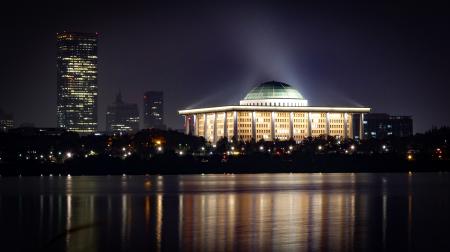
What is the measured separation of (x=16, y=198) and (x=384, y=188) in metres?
49.2

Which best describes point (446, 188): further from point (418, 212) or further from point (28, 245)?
point (28, 245)

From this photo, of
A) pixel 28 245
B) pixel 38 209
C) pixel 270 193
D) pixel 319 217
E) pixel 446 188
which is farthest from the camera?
pixel 446 188

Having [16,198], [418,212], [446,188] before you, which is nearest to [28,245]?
[418,212]

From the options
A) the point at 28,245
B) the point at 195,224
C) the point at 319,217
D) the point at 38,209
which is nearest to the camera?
the point at 28,245

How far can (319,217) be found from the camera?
8725cm

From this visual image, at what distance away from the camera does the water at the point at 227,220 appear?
225 ft

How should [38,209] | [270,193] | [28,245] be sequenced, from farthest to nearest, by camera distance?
[270,193], [38,209], [28,245]

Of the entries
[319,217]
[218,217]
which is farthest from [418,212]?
[218,217]

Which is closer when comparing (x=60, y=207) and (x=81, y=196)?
(x=60, y=207)

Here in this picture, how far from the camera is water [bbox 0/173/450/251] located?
68562mm

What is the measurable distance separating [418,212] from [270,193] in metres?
32.7

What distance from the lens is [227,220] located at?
84688 millimetres

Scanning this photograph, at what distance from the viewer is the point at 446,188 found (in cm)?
13200

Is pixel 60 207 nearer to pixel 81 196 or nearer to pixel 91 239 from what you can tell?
pixel 81 196
